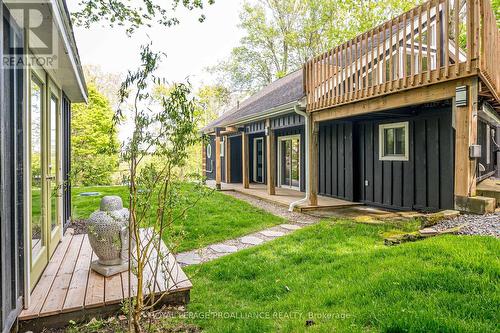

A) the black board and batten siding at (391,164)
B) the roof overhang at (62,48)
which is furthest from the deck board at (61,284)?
the black board and batten siding at (391,164)

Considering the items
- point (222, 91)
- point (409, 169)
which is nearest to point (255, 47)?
point (222, 91)

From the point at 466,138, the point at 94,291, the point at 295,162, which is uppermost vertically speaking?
the point at 466,138

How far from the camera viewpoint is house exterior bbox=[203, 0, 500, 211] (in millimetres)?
4230

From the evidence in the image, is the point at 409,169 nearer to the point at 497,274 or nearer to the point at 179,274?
the point at 497,274

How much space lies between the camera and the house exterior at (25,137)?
2.05 metres

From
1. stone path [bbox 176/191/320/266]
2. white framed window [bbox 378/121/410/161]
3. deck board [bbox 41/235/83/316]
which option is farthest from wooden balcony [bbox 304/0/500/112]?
deck board [bbox 41/235/83/316]

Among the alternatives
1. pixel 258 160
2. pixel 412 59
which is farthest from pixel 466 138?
pixel 258 160

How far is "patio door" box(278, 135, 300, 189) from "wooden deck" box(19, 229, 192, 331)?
7.43 meters

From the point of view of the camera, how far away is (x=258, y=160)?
13391 mm

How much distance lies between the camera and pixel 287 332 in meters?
2.20

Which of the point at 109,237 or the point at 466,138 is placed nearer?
the point at 109,237

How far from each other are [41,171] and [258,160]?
10.3 m

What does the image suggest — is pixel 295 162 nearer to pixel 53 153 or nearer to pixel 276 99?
pixel 276 99

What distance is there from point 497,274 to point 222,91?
79.4ft
